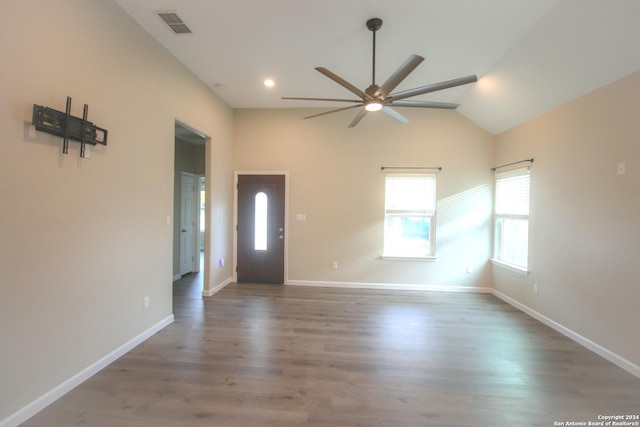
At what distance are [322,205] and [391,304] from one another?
2.01m

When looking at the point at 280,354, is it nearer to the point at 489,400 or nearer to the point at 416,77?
the point at 489,400

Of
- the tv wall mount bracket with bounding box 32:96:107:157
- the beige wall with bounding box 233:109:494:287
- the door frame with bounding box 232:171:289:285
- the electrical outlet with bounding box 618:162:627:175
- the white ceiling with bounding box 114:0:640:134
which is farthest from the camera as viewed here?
the door frame with bounding box 232:171:289:285

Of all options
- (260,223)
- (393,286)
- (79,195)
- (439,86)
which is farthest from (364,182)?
(79,195)

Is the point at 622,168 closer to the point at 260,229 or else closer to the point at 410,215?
the point at 410,215

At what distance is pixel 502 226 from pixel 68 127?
5.52 m

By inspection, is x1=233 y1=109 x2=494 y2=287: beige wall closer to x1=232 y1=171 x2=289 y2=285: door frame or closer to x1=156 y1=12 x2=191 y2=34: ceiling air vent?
x1=232 y1=171 x2=289 y2=285: door frame

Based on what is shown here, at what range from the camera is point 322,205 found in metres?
4.82

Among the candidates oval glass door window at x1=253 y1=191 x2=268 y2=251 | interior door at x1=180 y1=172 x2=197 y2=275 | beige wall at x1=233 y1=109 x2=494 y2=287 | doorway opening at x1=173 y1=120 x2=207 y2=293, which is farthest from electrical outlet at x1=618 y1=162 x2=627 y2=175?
interior door at x1=180 y1=172 x2=197 y2=275

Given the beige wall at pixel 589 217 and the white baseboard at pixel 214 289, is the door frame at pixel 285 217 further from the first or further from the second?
the beige wall at pixel 589 217

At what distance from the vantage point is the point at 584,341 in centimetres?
281

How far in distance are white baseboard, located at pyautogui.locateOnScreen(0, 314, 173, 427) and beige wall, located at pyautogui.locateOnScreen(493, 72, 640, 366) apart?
4620mm

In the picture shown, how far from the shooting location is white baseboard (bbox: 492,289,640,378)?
236 cm

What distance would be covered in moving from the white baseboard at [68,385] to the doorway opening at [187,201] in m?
2.31

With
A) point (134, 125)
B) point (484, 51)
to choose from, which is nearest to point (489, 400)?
point (484, 51)
